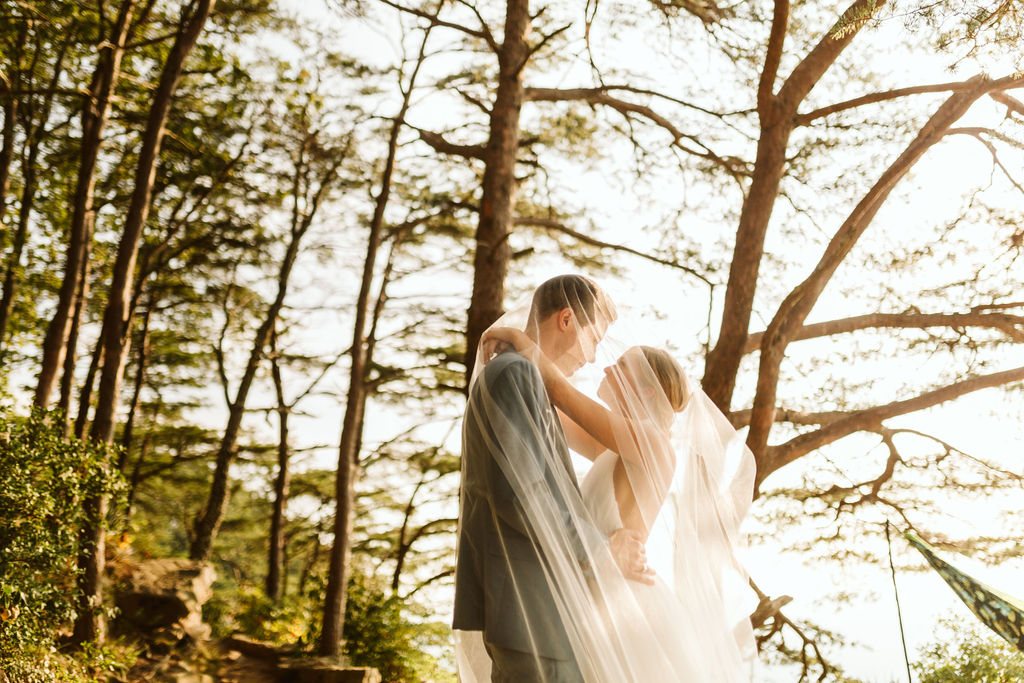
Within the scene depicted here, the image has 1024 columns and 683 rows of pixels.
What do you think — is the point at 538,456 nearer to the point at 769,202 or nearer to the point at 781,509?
the point at 769,202

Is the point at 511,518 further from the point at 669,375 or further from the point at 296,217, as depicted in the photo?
the point at 296,217

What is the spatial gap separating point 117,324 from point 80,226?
1.45 meters

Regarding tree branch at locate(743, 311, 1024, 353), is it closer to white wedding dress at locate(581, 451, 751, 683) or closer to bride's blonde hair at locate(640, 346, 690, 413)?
bride's blonde hair at locate(640, 346, 690, 413)

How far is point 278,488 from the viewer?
44.5 ft

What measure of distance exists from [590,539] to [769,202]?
360 centimetres

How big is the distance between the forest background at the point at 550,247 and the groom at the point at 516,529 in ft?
4.03

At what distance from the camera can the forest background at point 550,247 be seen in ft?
17.2

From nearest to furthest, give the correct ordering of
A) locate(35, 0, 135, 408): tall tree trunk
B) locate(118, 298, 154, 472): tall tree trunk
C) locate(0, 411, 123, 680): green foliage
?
locate(0, 411, 123, 680): green foliage, locate(35, 0, 135, 408): tall tree trunk, locate(118, 298, 154, 472): tall tree trunk

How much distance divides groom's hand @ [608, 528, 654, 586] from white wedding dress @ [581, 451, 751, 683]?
0.03m

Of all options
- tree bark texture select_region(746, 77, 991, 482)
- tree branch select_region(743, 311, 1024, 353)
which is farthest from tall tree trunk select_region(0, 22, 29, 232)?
tree branch select_region(743, 311, 1024, 353)

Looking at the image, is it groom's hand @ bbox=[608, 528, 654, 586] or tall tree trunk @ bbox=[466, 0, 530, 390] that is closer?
groom's hand @ bbox=[608, 528, 654, 586]

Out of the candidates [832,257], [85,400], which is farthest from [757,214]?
[85,400]

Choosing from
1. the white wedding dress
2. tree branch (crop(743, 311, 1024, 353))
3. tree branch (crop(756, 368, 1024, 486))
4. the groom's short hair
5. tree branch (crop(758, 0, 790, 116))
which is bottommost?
the white wedding dress

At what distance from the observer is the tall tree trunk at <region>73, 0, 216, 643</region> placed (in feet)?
20.3
